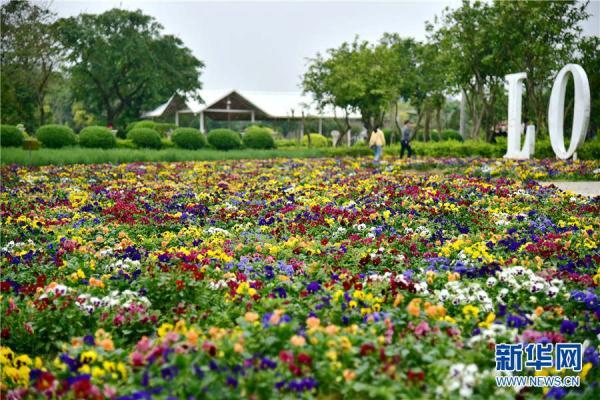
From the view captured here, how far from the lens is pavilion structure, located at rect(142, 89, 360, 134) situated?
43325 millimetres

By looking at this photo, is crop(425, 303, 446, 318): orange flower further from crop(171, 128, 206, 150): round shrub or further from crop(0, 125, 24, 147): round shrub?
crop(171, 128, 206, 150): round shrub

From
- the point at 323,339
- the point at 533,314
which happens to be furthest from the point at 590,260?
the point at 323,339

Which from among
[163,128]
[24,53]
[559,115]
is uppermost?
[24,53]

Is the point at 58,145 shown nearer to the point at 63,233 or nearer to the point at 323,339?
the point at 63,233

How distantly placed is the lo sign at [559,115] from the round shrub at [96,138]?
15390 mm

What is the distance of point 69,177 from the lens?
1305cm

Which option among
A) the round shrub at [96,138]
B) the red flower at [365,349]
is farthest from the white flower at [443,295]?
the round shrub at [96,138]

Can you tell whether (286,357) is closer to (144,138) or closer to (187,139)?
(144,138)

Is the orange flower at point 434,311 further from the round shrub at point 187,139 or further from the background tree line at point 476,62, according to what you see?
the round shrub at point 187,139

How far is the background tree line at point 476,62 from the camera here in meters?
22.9

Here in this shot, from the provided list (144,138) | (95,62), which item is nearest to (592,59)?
(144,138)

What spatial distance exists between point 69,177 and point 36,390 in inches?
434

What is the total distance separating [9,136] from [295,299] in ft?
72.0

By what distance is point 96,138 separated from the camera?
24.0 meters
